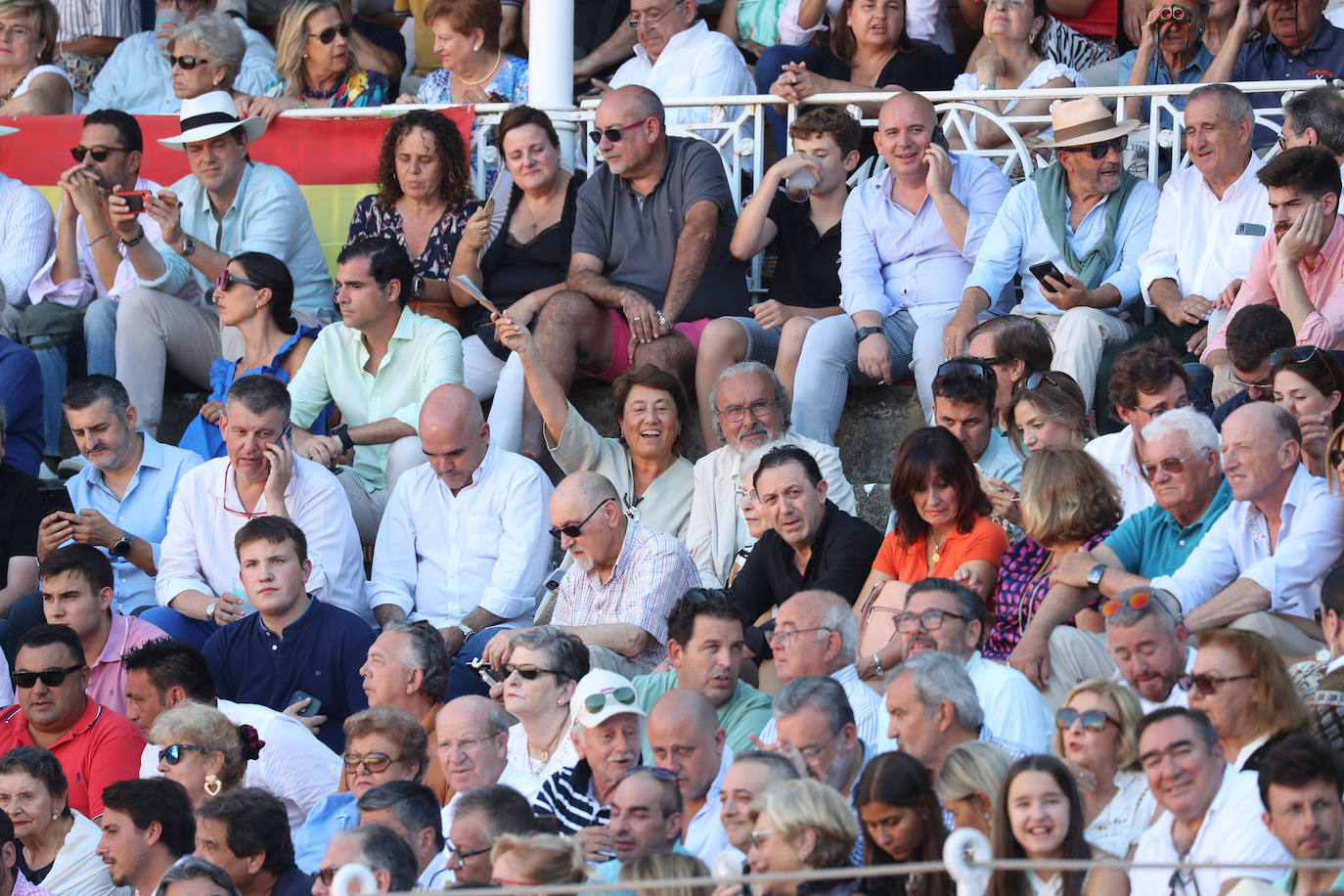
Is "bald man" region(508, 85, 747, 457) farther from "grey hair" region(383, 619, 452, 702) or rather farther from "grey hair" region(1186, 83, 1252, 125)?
"grey hair" region(1186, 83, 1252, 125)

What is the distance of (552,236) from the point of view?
8.34 metres

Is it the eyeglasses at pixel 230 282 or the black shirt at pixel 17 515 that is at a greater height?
the eyeglasses at pixel 230 282

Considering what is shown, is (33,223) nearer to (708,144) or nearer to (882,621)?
(708,144)

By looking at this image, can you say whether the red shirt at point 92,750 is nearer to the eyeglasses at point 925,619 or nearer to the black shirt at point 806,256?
the eyeglasses at point 925,619

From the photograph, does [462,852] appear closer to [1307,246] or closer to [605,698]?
[605,698]

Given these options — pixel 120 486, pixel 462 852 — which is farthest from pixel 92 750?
pixel 462 852

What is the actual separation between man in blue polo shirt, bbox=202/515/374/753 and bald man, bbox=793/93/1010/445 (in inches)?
81.1

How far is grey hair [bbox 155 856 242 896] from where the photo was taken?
16.3 feet

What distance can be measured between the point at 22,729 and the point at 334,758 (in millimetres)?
1038

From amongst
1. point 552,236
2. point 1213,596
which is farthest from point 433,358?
point 1213,596

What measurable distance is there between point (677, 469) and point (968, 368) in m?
1.26

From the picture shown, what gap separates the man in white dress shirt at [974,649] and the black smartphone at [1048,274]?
2.07 m

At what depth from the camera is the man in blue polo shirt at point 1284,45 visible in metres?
8.29

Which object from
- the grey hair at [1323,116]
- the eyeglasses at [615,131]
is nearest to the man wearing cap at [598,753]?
the eyeglasses at [615,131]
